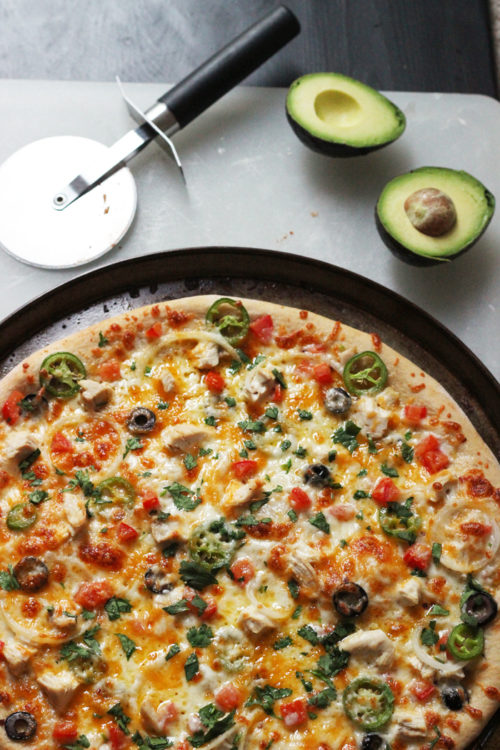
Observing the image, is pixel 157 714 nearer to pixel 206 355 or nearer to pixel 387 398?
pixel 206 355

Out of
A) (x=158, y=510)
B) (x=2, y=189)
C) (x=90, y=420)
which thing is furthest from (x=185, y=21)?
(x=158, y=510)

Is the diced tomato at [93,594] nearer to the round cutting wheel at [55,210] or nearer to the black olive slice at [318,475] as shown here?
the black olive slice at [318,475]

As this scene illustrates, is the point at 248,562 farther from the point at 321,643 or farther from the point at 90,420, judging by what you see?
the point at 90,420

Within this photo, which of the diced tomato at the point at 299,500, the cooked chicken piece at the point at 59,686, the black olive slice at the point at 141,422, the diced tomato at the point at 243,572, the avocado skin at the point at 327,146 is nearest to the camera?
the cooked chicken piece at the point at 59,686

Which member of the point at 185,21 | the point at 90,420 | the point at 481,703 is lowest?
the point at 481,703

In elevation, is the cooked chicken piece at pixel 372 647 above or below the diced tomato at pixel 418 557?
below

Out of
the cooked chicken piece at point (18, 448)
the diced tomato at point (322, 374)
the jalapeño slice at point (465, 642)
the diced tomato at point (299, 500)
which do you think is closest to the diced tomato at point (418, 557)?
the jalapeño slice at point (465, 642)
